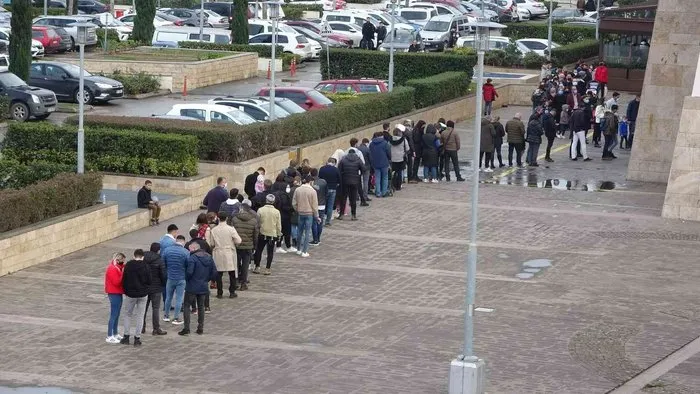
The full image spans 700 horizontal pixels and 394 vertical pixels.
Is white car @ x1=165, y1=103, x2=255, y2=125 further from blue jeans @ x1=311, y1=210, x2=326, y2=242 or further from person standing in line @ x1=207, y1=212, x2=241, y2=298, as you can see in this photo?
person standing in line @ x1=207, y1=212, x2=241, y2=298

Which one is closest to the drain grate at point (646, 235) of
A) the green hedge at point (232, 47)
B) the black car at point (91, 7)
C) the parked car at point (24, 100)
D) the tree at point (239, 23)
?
the parked car at point (24, 100)

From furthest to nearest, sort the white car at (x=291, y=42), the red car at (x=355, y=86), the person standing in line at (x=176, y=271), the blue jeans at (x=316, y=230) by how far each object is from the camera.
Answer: the white car at (x=291, y=42), the red car at (x=355, y=86), the blue jeans at (x=316, y=230), the person standing in line at (x=176, y=271)

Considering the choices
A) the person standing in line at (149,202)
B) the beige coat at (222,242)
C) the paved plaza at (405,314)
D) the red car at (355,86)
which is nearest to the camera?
the paved plaza at (405,314)

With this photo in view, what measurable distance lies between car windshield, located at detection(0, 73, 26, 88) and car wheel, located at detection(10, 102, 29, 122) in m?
0.61

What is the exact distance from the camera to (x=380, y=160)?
→ 3009 cm

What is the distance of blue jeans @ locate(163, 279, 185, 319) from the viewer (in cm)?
2027

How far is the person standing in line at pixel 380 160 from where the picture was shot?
30.0m

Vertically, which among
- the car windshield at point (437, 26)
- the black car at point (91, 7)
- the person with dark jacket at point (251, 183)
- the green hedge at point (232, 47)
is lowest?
the black car at point (91, 7)

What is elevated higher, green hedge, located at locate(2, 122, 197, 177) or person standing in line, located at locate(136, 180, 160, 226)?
green hedge, located at locate(2, 122, 197, 177)

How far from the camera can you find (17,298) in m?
22.0

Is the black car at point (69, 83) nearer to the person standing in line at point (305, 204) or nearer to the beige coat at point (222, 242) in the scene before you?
the person standing in line at point (305, 204)

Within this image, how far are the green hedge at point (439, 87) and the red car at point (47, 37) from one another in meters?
15.0

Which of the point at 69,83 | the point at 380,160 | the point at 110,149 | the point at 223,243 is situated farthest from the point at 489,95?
the point at 223,243

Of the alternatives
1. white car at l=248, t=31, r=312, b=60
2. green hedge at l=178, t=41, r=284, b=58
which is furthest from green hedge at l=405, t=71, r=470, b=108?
white car at l=248, t=31, r=312, b=60
